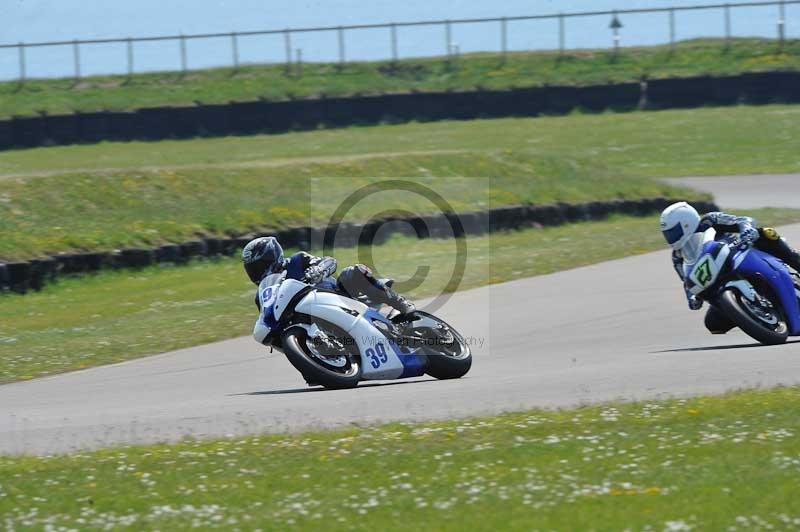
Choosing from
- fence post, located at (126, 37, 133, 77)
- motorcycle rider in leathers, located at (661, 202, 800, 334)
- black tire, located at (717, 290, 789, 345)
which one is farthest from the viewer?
fence post, located at (126, 37, 133, 77)

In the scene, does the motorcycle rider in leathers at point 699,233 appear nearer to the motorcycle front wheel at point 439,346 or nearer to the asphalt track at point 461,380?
the asphalt track at point 461,380

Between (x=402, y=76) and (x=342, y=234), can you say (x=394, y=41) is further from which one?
(x=342, y=234)

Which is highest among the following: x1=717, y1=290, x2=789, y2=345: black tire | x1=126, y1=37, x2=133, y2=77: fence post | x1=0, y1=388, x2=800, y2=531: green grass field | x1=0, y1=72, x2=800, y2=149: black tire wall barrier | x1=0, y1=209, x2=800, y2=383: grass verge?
x1=126, y1=37, x2=133, y2=77: fence post

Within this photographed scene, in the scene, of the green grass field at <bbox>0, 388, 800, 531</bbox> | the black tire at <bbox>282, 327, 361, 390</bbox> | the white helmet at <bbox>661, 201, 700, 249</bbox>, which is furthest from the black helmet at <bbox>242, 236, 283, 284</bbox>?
the white helmet at <bbox>661, 201, 700, 249</bbox>

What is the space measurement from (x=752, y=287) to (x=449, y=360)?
9.01 ft

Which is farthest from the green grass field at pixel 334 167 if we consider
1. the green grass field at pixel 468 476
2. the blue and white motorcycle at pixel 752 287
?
the green grass field at pixel 468 476

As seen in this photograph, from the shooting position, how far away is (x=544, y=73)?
4294 cm

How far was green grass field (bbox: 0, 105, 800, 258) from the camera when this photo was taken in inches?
853

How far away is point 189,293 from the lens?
18.9 meters

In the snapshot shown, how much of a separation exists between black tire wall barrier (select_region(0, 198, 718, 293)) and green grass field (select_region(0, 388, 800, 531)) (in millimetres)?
10764

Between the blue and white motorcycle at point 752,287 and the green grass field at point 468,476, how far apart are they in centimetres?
245

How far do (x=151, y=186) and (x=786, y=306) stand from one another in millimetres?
13921

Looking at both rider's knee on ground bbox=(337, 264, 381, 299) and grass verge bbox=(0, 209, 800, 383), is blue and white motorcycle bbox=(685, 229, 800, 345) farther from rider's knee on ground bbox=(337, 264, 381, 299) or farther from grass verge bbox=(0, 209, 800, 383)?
grass verge bbox=(0, 209, 800, 383)
